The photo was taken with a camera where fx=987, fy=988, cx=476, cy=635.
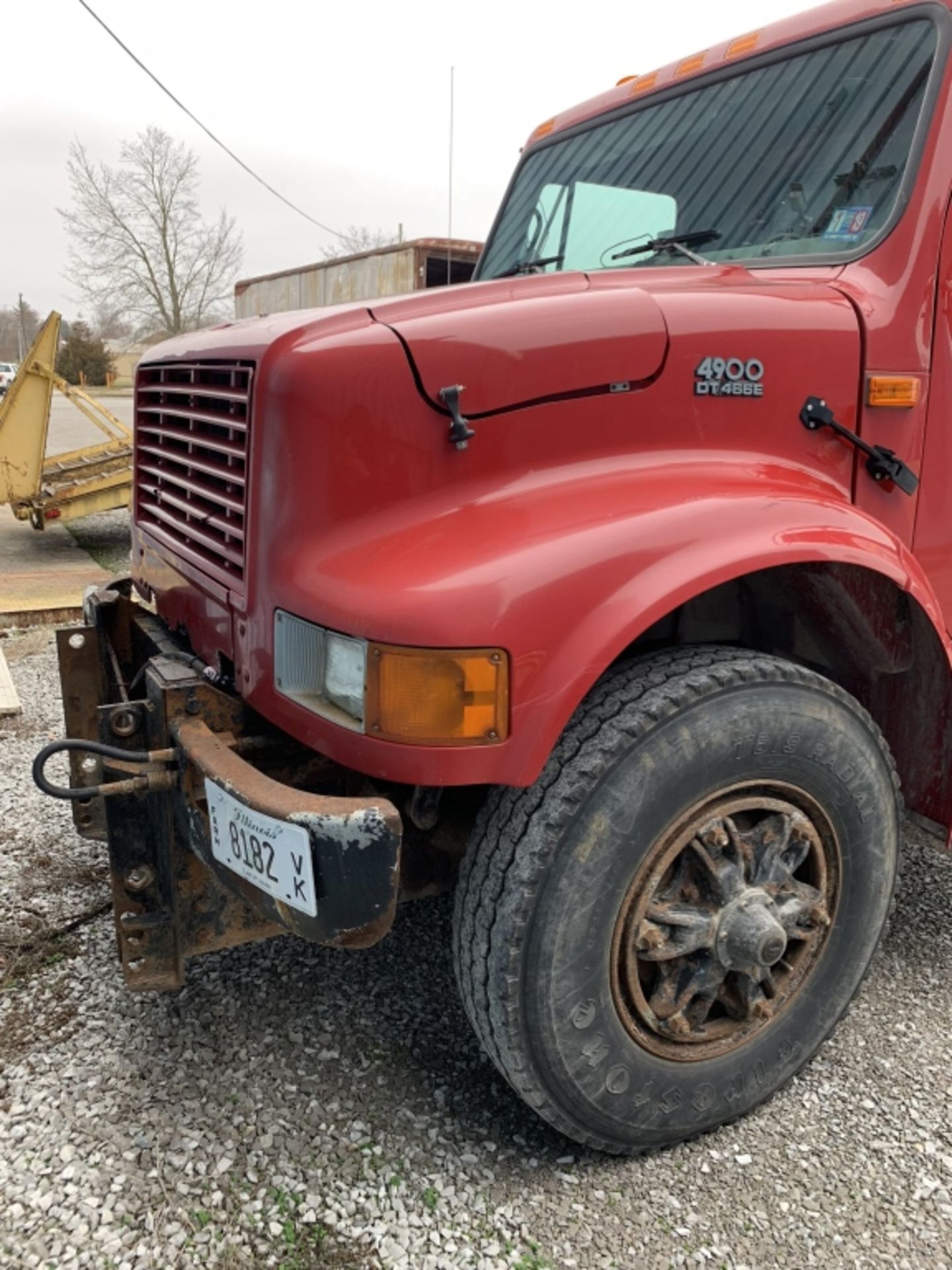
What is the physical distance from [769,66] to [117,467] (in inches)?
330

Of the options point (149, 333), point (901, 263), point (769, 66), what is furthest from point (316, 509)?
point (149, 333)

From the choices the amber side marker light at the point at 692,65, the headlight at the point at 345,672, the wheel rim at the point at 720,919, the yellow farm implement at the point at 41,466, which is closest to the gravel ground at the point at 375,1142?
the wheel rim at the point at 720,919

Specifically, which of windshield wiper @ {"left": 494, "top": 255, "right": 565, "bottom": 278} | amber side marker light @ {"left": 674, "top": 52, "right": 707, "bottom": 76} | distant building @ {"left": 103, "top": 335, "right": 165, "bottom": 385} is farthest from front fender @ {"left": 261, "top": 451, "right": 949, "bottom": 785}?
distant building @ {"left": 103, "top": 335, "right": 165, "bottom": 385}

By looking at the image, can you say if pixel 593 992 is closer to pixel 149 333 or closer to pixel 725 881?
pixel 725 881

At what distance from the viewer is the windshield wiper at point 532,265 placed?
10.0 ft

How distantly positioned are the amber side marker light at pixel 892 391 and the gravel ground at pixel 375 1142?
1554 mm

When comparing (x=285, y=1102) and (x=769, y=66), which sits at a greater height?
(x=769, y=66)

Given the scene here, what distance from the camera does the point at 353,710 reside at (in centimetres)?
176

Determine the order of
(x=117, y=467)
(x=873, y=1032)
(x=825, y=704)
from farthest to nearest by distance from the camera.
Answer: (x=117, y=467) → (x=873, y=1032) → (x=825, y=704)

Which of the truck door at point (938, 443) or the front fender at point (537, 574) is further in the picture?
the truck door at point (938, 443)

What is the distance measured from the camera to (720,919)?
2018 millimetres

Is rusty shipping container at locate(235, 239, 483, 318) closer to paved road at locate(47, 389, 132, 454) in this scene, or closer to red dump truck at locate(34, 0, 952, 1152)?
paved road at locate(47, 389, 132, 454)

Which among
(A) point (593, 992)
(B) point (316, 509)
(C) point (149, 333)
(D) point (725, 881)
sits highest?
(C) point (149, 333)

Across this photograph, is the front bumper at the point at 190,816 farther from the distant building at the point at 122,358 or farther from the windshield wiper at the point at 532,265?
the distant building at the point at 122,358
